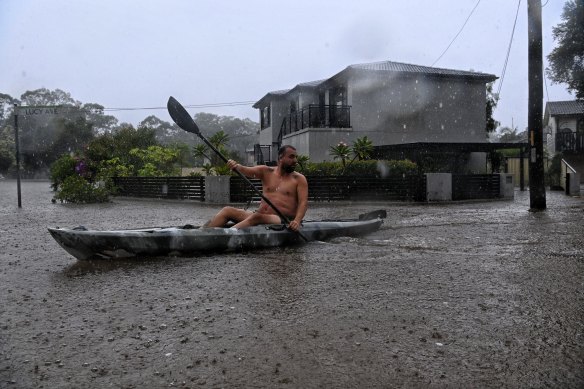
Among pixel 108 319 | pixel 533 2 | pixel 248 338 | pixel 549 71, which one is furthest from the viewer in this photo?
pixel 549 71

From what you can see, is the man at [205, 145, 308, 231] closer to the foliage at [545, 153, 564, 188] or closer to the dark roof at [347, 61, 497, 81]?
the dark roof at [347, 61, 497, 81]

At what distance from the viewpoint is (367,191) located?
1725 centimetres

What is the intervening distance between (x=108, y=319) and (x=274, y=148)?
30.5 meters

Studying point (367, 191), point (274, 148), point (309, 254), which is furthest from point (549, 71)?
point (309, 254)

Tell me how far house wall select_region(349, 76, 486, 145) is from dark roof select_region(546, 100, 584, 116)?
18.0 m

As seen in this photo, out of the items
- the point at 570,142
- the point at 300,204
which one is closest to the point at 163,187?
the point at 300,204

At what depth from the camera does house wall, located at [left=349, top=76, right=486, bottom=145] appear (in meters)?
26.0

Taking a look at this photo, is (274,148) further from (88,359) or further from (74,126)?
(74,126)

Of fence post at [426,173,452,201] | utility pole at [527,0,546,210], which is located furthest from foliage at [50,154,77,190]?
utility pole at [527,0,546,210]

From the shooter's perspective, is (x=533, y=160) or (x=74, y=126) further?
(x=74, y=126)

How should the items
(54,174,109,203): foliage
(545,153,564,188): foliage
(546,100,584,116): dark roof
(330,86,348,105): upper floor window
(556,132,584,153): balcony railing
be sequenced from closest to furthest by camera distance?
(54,174,109,203): foliage → (330,86,348,105): upper floor window → (545,153,564,188): foliage → (556,132,584,153): balcony railing → (546,100,584,116): dark roof

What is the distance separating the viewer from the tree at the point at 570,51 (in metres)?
27.8

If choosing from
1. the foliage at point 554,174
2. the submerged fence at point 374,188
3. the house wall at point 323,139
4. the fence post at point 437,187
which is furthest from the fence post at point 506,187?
the foliage at point 554,174

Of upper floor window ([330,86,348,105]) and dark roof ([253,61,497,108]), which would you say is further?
upper floor window ([330,86,348,105])
